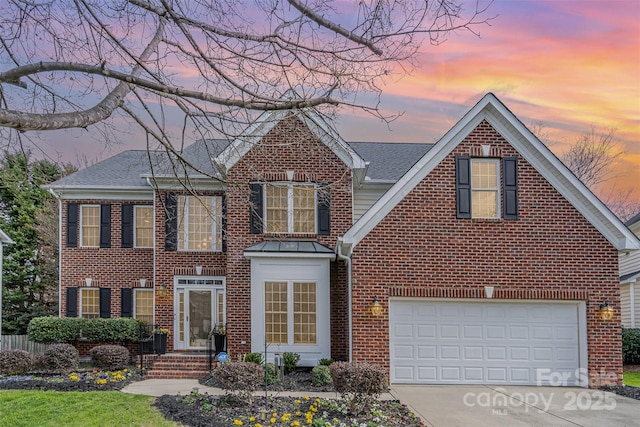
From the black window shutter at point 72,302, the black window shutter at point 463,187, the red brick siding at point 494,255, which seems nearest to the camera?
the red brick siding at point 494,255

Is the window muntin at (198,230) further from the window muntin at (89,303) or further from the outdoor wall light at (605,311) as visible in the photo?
the outdoor wall light at (605,311)

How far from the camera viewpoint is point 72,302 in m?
18.9

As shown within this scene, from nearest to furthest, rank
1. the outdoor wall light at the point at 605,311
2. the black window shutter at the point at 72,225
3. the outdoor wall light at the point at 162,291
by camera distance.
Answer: the outdoor wall light at the point at 605,311
the outdoor wall light at the point at 162,291
the black window shutter at the point at 72,225

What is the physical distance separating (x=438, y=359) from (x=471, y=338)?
95cm

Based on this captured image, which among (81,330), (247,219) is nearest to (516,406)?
(247,219)

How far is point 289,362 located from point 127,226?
25.8 feet

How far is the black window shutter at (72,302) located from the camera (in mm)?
18891

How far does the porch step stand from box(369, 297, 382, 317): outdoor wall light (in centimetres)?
468

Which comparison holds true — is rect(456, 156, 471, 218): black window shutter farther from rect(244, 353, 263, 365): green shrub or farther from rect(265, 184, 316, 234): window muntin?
rect(244, 353, 263, 365): green shrub

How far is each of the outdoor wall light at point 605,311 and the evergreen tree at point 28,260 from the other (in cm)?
2324

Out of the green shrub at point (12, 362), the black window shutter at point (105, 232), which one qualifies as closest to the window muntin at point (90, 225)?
the black window shutter at point (105, 232)

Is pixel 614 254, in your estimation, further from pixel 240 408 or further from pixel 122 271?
pixel 122 271

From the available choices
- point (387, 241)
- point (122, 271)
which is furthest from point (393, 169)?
point (122, 271)

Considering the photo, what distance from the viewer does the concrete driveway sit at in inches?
394
